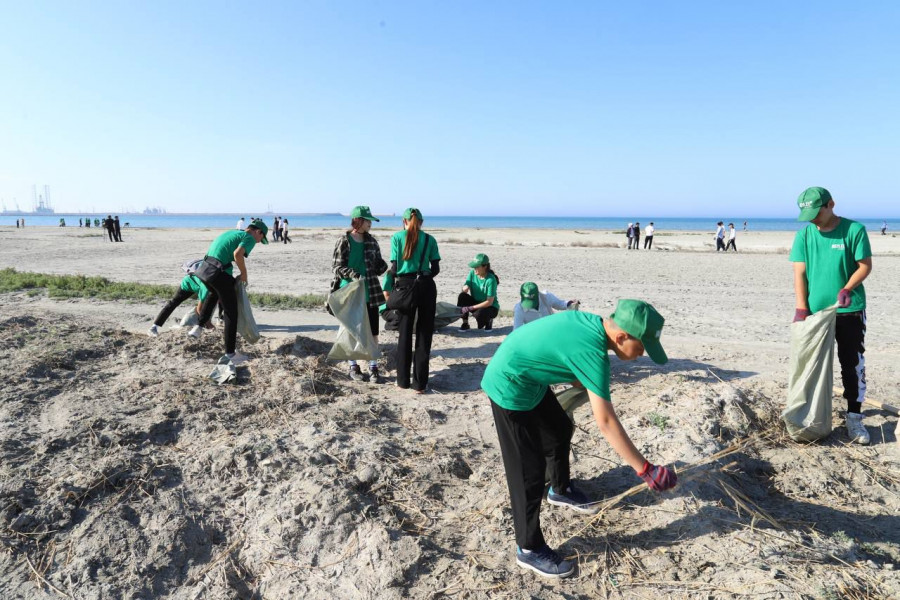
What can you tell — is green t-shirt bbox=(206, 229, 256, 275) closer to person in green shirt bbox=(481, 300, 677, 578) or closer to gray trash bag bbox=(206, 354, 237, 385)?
gray trash bag bbox=(206, 354, 237, 385)

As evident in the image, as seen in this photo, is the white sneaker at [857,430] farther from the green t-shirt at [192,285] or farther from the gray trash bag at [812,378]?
the green t-shirt at [192,285]

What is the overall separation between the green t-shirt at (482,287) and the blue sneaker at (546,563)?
514 centimetres

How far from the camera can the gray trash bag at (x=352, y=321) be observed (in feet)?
19.0

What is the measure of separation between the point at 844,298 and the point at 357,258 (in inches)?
167

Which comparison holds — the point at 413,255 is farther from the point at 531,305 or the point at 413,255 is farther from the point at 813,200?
the point at 813,200

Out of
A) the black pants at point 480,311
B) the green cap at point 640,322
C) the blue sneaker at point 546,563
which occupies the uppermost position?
the green cap at point 640,322

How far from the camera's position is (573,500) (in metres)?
3.56

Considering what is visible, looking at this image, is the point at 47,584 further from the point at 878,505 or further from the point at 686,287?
the point at 686,287

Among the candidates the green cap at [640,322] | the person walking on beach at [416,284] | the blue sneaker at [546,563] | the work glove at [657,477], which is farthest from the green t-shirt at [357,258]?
the work glove at [657,477]

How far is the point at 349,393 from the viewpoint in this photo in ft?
18.0

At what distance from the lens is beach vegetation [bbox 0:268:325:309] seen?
1050 centimetres

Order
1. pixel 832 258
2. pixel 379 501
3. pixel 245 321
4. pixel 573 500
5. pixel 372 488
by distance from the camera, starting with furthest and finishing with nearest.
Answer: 1. pixel 245 321
2. pixel 832 258
3. pixel 372 488
4. pixel 379 501
5. pixel 573 500

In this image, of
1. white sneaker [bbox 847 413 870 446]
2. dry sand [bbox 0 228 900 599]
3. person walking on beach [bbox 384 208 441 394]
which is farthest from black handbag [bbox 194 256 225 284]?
white sneaker [bbox 847 413 870 446]

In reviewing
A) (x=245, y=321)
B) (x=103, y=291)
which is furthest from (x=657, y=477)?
(x=103, y=291)
